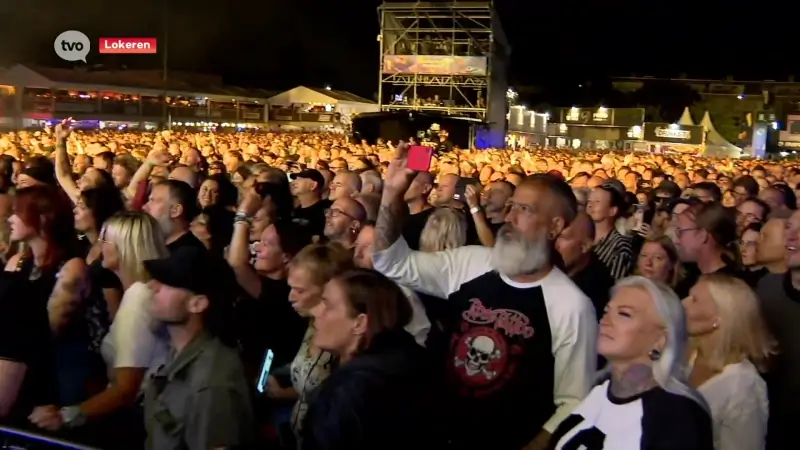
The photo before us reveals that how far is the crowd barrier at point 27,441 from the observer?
301 centimetres

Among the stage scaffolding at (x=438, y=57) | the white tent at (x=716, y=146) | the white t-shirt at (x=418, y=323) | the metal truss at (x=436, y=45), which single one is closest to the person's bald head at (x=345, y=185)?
the white t-shirt at (x=418, y=323)

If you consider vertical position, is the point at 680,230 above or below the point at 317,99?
below

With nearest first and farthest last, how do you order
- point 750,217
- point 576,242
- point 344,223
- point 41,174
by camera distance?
point 576,242 < point 344,223 < point 750,217 < point 41,174

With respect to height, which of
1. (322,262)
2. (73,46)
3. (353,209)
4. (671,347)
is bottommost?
(671,347)

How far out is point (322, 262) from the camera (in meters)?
3.61

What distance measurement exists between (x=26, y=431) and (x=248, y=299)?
4.22 ft

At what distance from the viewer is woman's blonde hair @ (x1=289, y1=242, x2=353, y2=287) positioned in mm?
3580

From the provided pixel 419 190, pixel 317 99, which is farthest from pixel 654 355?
pixel 317 99

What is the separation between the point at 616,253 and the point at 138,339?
351 cm

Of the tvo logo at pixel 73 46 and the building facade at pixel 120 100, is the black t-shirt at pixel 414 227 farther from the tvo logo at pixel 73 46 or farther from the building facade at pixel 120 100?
the tvo logo at pixel 73 46

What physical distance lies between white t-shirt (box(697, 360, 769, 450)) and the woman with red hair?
250 centimetres

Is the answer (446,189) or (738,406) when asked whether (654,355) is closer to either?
(738,406)

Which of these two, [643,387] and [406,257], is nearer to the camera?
[643,387]

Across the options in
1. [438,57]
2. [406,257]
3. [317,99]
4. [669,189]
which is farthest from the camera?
[317,99]
